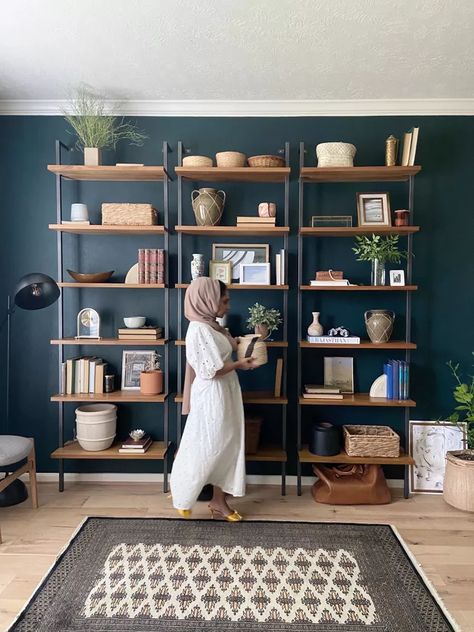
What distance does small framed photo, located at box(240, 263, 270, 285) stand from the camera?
343 centimetres

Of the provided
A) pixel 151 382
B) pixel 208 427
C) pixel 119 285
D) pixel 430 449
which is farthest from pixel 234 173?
pixel 430 449

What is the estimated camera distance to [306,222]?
359cm

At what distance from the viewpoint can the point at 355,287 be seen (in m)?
3.27

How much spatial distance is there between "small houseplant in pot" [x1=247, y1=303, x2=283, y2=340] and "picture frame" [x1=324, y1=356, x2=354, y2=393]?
0.51 metres

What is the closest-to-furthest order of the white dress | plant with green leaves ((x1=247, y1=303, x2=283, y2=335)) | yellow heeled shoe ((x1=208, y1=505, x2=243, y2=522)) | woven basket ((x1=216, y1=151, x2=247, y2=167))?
the white dress → yellow heeled shoe ((x1=208, y1=505, x2=243, y2=522)) → woven basket ((x1=216, y1=151, x2=247, y2=167)) → plant with green leaves ((x1=247, y1=303, x2=283, y2=335))

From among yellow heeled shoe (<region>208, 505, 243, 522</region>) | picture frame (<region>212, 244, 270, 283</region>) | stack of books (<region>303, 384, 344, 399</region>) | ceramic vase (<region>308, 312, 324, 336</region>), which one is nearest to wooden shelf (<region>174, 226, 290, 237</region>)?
picture frame (<region>212, 244, 270, 283</region>)

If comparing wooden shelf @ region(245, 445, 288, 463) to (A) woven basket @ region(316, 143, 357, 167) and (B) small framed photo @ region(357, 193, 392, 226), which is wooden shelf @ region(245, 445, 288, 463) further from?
(A) woven basket @ region(316, 143, 357, 167)

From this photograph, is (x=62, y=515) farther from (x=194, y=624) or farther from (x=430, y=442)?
Result: (x=430, y=442)

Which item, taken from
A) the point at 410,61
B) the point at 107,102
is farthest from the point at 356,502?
the point at 107,102

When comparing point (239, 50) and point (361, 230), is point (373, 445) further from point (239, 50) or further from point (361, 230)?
point (239, 50)

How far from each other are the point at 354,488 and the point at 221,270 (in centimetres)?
181

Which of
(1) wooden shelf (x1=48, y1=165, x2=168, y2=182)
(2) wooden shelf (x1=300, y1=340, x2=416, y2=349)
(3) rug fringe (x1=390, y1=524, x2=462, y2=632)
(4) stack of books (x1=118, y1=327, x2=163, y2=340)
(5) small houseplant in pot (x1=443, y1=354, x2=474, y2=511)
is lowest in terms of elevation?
(3) rug fringe (x1=390, y1=524, x2=462, y2=632)

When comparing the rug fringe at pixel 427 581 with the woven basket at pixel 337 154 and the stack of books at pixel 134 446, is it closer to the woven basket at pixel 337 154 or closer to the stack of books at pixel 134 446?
the stack of books at pixel 134 446

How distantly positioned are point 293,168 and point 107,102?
4.84 ft
